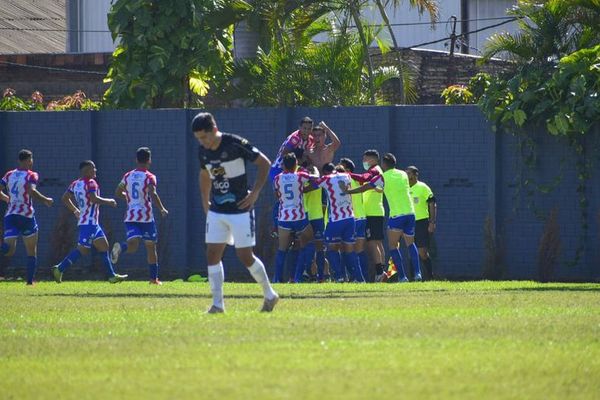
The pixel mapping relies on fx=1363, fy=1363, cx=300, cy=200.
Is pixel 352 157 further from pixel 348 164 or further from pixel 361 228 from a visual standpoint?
pixel 361 228

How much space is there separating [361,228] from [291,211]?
1742mm

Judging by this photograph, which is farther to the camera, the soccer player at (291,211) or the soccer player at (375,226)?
the soccer player at (375,226)

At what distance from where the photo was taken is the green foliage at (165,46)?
2830cm

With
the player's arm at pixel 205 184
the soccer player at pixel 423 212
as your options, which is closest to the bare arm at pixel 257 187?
the player's arm at pixel 205 184

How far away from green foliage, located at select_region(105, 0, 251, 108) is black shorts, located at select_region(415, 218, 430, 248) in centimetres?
688

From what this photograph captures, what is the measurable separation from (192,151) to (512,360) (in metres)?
16.5

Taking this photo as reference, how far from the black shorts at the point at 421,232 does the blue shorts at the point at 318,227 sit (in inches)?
77.7

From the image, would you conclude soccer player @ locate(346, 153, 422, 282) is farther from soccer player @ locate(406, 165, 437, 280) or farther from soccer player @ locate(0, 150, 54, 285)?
soccer player @ locate(0, 150, 54, 285)

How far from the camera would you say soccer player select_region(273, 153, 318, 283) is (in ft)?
71.1

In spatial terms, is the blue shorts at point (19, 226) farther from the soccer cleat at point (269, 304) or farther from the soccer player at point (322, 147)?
the soccer cleat at point (269, 304)

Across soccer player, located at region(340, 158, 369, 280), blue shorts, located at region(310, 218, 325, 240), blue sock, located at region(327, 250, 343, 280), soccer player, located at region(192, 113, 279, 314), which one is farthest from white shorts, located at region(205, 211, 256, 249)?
soccer player, located at region(340, 158, 369, 280)

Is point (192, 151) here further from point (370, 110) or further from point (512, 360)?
point (512, 360)

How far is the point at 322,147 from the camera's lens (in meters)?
23.1

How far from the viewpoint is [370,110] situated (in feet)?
82.4
